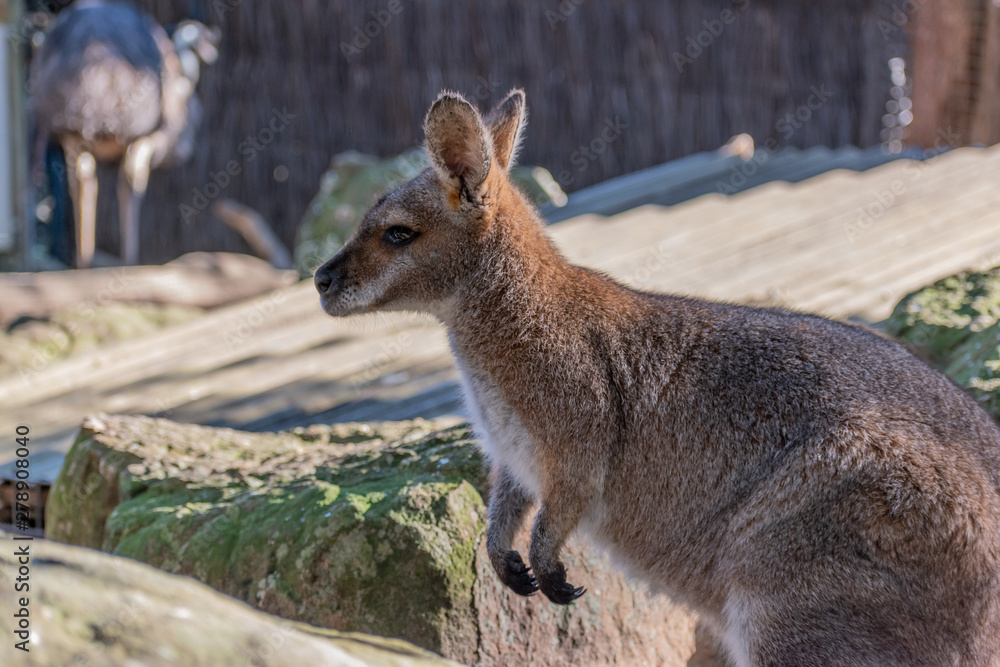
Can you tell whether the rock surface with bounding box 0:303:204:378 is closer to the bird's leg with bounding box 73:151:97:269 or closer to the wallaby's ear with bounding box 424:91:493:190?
the bird's leg with bounding box 73:151:97:269

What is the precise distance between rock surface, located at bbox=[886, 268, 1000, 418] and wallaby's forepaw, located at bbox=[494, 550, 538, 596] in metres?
1.74

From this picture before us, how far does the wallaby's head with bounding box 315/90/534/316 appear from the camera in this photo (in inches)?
117

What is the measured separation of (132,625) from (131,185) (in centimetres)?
832

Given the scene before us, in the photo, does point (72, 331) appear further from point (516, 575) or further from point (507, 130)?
point (516, 575)

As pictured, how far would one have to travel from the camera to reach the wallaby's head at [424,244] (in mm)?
2980

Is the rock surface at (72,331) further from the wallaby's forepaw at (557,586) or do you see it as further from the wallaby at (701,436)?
the wallaby's forepaw at (557,586)

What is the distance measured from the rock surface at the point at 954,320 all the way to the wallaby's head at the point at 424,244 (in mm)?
1792

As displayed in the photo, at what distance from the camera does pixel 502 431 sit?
2.88m

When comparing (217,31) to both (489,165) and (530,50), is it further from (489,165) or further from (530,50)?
(489,165)

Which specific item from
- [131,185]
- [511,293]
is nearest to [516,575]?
[511,293]

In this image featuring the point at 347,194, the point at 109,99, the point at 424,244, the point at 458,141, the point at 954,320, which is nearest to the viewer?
the point at 458,141

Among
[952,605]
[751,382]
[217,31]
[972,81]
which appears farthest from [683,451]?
[972,81]

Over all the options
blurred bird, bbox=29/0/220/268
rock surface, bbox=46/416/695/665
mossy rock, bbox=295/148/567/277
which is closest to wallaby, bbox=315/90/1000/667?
rock surface, bbox=46/416/695/665

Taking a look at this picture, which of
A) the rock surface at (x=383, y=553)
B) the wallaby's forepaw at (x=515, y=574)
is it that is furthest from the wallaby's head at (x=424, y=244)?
the wallaby's forepaw at (x=515, y=574)
